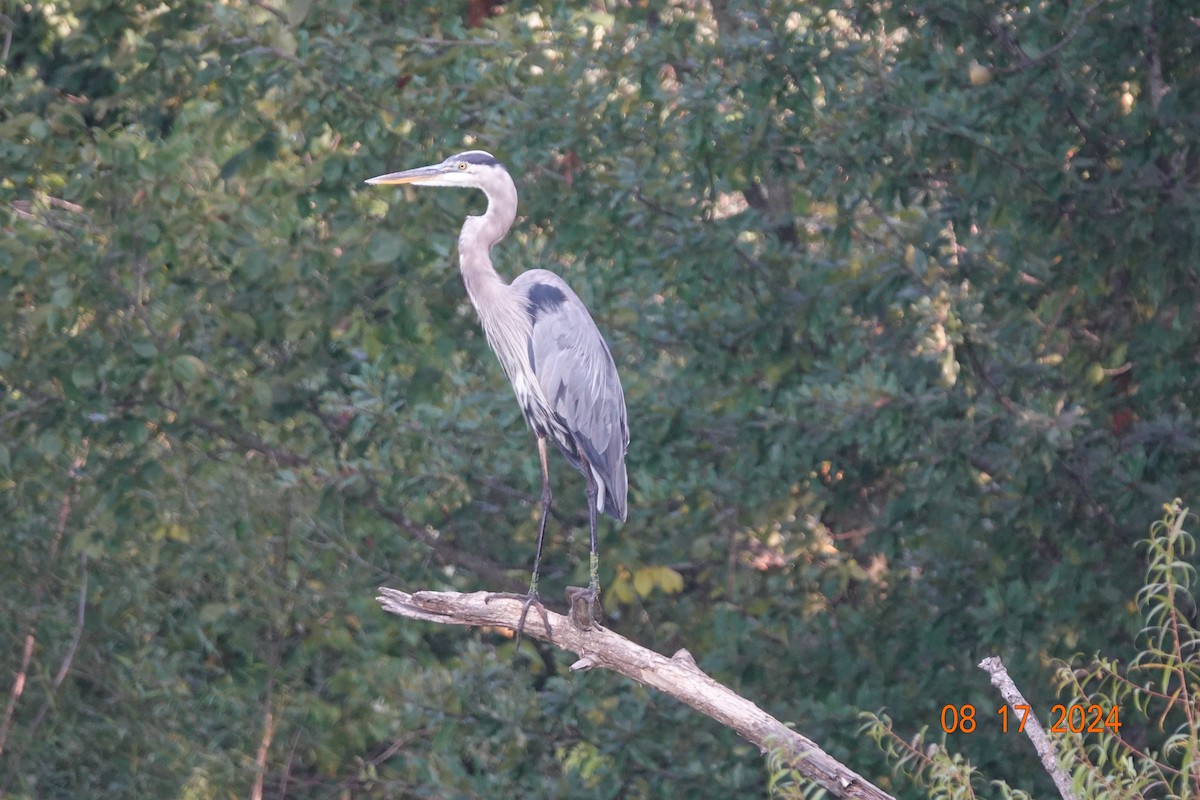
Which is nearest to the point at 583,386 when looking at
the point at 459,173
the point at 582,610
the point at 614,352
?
the point at 459,173

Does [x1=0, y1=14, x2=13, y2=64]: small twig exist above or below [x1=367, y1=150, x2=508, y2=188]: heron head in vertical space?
below

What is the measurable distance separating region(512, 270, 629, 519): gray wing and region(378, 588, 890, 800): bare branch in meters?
0.67

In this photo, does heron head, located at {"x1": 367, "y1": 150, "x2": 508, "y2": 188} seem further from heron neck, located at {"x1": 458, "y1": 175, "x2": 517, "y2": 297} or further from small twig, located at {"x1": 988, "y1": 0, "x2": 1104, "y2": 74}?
small twig, located at {"x1": 988, "y1": 0, "x2": 1104, "y2": 74}

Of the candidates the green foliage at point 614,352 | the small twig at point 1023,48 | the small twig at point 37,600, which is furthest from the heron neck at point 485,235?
the small twig at point 37,600

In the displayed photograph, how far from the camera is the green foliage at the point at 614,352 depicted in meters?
5.07

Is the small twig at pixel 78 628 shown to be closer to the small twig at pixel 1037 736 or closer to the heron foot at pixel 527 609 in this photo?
the heron foot at pixel 527 609

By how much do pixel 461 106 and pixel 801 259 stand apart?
1.39 m

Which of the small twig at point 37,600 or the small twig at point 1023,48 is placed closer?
the small twig at point 1023,48

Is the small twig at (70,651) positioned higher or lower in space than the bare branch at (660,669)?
lower

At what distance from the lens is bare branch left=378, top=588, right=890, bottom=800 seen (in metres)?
3.21

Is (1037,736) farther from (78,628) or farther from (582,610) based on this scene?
(78,628)

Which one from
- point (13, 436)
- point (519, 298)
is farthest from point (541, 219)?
point (13, 436)

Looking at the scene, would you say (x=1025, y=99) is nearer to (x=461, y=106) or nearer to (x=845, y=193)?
(x=845, y=193)

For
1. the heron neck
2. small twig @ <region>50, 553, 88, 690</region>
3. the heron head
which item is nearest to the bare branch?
the heron neck
